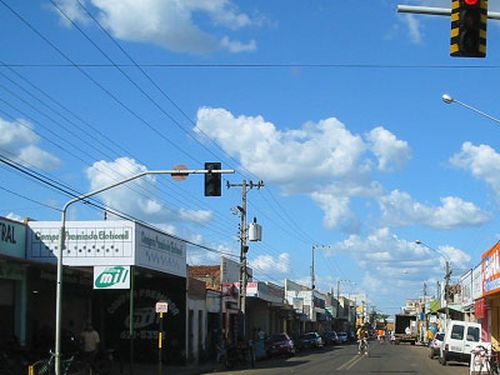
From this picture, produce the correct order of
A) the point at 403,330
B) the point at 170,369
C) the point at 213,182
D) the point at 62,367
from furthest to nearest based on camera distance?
the point at 403,330
the point at 170,369
the point at 62,367
the point at 213,182

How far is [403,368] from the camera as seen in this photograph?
118 feet

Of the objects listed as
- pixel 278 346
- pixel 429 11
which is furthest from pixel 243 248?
pixel 429 11

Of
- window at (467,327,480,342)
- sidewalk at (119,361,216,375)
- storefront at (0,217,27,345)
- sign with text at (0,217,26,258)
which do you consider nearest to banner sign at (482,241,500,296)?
window at (467,327,480,342)

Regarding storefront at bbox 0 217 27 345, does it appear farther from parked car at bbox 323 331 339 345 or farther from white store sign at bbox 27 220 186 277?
parked car at bbox 323 331 339 345

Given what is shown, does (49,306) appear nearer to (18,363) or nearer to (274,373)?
(18,363)

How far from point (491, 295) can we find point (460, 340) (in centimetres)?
561

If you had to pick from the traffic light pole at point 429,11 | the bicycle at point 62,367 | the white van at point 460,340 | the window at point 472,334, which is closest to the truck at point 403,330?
the white van at point 460,340

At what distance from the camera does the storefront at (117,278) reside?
29.7 m

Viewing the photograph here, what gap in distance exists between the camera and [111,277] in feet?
92.5

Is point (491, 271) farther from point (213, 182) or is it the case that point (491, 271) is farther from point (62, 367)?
point (62, 367)

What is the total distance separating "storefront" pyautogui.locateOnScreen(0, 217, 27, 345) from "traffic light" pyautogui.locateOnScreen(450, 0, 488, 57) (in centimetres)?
1836

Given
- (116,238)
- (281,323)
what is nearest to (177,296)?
(116,238)

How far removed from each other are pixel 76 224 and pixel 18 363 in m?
6.98

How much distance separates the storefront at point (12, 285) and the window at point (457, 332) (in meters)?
20.6
